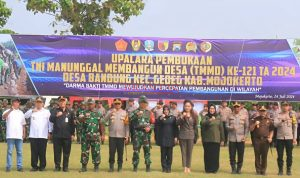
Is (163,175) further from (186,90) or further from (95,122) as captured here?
(186,90)

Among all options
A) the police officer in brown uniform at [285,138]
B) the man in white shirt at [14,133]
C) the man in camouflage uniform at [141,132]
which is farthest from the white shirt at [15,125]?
the police officer in brown uniform at [285,138]

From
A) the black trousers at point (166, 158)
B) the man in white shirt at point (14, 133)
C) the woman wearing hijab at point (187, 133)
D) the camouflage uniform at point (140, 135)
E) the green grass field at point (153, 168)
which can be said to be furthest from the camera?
the woman wearing hijab at point (187, 133)

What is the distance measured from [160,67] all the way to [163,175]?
26.0ft

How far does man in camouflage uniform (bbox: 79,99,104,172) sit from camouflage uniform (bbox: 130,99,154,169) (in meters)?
0.82

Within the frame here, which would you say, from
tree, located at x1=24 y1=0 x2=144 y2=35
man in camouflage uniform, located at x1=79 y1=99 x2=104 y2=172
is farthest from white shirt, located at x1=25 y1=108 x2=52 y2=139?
tree, located at x1=24 y1=0 x2=144 y2=35

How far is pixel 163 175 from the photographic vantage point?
1411 centimetres

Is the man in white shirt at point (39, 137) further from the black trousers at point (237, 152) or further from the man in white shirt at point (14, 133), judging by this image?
the black trousers at point (237, 152)

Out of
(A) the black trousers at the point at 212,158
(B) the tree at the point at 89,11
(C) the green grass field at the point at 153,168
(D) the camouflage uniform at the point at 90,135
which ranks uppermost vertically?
(B) the tree at the point at 89,11

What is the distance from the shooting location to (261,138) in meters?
14.8

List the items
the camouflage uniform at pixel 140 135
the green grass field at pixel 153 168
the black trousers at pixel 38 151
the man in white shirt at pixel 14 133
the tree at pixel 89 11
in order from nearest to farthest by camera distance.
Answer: the green grass field at pixel 153 168 → the man in white shirt at pixel 14 133 → the black trousers at pixel 38 151 → the camouflage uniform at pixel 140 135 → the tree at pixel 89 11

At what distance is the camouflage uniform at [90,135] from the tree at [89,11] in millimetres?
14652

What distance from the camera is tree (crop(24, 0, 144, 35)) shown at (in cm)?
2905

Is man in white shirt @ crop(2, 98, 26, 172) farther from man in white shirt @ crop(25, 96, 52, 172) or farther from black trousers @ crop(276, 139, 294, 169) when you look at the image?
black trousers @ crop(276, 139, 294, 169)

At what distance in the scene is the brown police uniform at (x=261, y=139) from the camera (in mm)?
14781
